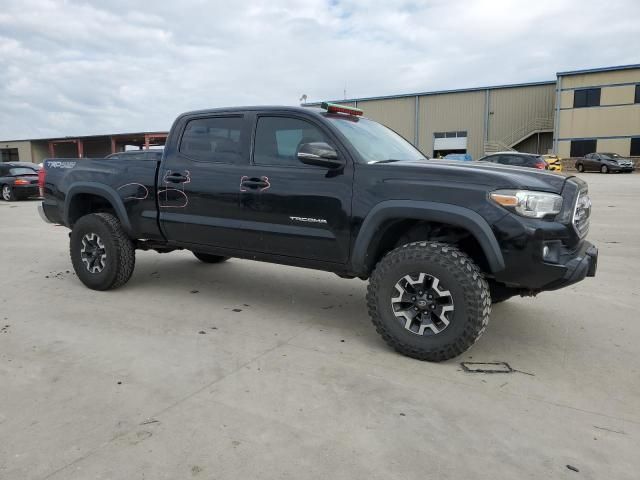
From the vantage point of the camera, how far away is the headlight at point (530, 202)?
126 inches

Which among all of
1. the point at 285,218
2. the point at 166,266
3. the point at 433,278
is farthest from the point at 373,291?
the point at 166,266

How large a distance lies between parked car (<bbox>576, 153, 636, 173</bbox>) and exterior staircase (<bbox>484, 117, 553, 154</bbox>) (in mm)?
9010

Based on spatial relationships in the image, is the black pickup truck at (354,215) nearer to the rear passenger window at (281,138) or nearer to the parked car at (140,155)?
the rear passenger window at (281,138)

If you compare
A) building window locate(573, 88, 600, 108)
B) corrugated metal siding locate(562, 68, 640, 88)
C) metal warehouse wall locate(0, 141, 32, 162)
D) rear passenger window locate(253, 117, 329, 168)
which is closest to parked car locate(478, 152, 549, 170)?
rear passenger window locate(253, 117, 329, 168)

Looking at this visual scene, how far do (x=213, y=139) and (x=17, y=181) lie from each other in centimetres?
1590

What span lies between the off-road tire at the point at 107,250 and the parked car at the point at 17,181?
1440 cm

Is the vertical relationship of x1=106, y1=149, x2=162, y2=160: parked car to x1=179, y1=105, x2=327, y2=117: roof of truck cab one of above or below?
below

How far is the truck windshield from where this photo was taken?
401cm

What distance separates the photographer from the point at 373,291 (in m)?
3.63

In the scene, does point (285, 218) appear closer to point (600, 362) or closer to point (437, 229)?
point (437, 229)

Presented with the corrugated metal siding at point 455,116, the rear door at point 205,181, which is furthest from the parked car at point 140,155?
the corrugated metal siding at point 455,116

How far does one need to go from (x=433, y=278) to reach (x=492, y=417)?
995 mm

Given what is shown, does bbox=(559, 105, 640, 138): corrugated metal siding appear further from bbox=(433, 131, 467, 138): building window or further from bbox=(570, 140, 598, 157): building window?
bbox=(433, 131, 467, 138): building window

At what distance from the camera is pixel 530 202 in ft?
10.5
